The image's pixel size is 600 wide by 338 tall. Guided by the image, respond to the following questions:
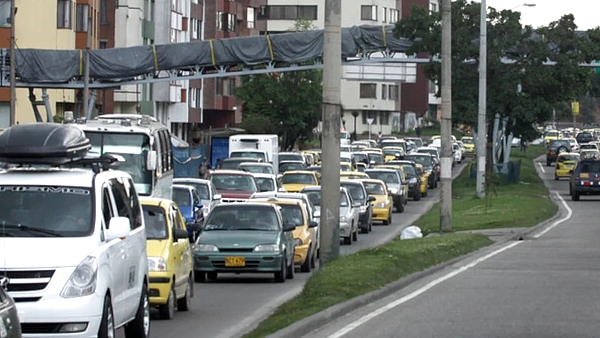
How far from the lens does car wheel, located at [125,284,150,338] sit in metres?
14.8

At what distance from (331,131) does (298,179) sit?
27180 millimetres

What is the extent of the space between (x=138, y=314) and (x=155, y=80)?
128ft

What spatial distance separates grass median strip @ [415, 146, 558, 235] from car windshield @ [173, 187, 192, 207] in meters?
6.51

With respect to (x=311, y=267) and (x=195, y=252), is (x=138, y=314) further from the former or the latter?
(x=311, y=267)

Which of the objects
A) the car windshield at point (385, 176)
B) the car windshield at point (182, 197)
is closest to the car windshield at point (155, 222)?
the car windshield at point (182, 197)

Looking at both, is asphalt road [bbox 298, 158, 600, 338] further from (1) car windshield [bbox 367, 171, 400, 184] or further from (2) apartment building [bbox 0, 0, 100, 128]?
(2) apartment building [bbox 0, 0, 100, 128]

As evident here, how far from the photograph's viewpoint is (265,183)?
44156mm

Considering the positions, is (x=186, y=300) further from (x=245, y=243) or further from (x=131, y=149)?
(x=131, y=149)

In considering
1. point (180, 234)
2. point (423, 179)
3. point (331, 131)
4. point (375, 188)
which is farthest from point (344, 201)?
point (423, 179)

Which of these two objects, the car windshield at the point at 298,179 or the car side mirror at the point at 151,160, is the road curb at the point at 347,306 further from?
the car windshield at the point at 298,179

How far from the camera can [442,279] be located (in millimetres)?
22438

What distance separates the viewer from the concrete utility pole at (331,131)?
70.7 feet

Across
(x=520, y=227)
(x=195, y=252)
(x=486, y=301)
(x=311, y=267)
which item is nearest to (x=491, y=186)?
(x=520, y=227)

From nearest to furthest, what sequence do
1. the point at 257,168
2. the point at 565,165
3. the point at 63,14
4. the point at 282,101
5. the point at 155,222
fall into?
1. the point at 155,222
2. the point at 257,168
3. the point at 63,14
4. the point at 565,165
5. the point at 282,101
